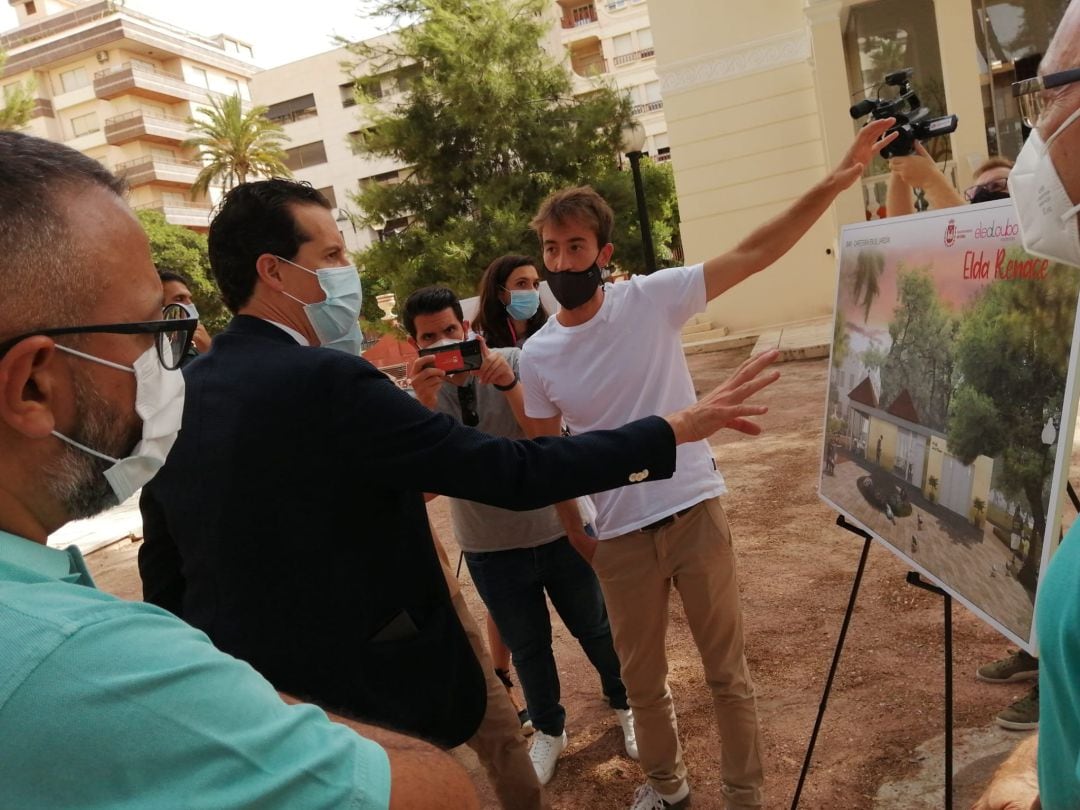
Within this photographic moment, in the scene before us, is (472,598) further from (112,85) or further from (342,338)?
(112,85)

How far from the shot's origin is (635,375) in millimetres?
2945

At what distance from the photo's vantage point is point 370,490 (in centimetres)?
192

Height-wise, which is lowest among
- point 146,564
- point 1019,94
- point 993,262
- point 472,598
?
point 472,598

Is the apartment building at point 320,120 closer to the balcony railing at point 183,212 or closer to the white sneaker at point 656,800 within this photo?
the balcony railing at point 183,212

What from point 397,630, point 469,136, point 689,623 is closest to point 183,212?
point 469,136

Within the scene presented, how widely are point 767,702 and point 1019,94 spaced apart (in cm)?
298

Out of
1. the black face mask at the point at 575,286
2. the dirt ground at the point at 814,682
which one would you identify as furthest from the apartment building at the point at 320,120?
the black face mask at the point at 575,286

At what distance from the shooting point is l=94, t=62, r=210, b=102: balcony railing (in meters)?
42.3

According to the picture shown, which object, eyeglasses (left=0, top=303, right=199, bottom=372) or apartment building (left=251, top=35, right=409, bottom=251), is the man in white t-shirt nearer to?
eyeglasses (left=0, top=303, right=199, bottom=372)

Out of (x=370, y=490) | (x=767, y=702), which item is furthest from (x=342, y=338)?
(x=767, y=702)

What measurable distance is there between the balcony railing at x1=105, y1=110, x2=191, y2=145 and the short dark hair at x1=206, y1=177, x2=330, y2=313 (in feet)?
147

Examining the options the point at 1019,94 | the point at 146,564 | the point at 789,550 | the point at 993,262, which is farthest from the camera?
the point at 789,550

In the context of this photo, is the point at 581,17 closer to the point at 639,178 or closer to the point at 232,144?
the point at 232,144

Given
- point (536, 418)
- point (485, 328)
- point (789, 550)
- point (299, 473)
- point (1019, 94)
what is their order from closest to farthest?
1. point (1019, 94)
2. point (299, 473)
3. point (536, 418)
4. point (485, 328)
5. point (789, 550)
